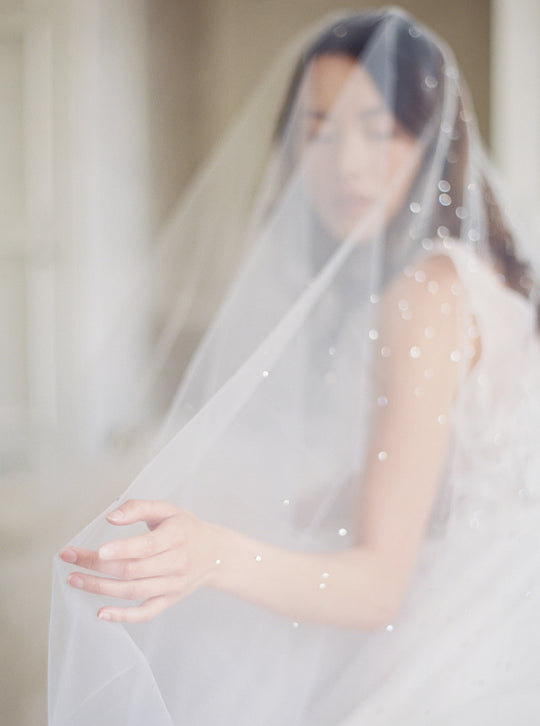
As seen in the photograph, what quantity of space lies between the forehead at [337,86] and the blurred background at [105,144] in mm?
450

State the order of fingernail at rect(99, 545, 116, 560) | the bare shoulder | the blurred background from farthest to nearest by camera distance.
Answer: the blurred background
the bare shoulder
fingernail at rect(99, 545, 116, 560)

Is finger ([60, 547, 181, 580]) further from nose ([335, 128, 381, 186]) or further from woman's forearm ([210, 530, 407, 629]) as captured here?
nose ([335, 128, 381, 186])

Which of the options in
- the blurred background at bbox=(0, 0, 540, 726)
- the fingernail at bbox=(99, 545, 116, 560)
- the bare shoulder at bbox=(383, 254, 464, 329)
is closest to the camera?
the fingernail at bbox=(99, 545, 116, 560)

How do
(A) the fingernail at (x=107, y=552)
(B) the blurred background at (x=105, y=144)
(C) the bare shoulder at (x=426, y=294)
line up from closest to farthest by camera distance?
(A) the fingernail at (x=107, y=552)
(C) the bare shoulder at (x=426, y=294)
(B) the blurred background at (x=105, y=144)

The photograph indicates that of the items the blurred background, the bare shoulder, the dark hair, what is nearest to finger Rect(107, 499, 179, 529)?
the bare shoulder

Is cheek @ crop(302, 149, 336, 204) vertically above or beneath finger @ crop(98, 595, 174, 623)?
above

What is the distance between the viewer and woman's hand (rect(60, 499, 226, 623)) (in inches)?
17.2

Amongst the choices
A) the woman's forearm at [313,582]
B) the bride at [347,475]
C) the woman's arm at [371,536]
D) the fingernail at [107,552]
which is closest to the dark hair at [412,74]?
the bride at [347,475]

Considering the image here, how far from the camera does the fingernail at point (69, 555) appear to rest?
444 millimetres

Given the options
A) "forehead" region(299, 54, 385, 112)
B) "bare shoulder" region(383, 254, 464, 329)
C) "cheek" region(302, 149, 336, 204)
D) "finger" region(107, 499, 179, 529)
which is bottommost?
"finger" region(107, 499, 179, 529)

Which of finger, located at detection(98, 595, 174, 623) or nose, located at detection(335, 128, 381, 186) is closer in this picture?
finger, located at detection(98, 595, 174, 623)

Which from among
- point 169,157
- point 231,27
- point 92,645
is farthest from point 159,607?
point 231,27

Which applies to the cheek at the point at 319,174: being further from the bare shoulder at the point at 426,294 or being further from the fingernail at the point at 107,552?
the fingernail at the point at 107,552

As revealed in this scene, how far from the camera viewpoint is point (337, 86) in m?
0.80
